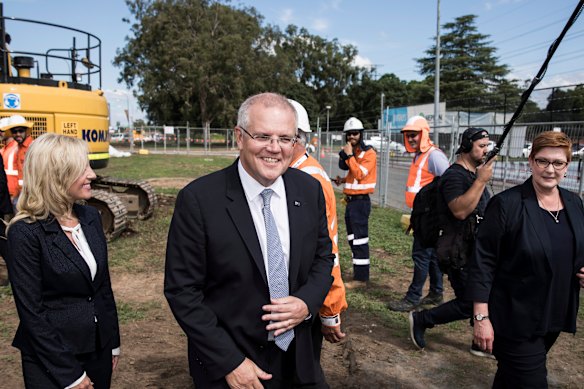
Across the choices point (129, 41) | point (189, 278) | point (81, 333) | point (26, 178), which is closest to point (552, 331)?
point (189, 278)

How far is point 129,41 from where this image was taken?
1912 inches

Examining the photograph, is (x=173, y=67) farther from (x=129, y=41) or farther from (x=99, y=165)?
(x=99, y=165)

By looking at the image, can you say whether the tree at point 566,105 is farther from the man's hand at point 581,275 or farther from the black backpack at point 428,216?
the man's hand at point 581,275

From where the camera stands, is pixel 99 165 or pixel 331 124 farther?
pixel 331 124

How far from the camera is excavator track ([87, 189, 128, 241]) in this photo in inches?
312

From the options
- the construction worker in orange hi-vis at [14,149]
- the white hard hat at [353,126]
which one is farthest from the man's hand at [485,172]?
the construction worker in orange hi-vis at [14,149]

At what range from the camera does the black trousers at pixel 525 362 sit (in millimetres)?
2648

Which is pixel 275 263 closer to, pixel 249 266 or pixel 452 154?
pixel 249 266

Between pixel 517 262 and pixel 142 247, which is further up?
pixel 517 262

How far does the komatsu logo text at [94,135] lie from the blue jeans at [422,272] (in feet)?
18.4

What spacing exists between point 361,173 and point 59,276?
4.68 metres

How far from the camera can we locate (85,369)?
7.89 ft

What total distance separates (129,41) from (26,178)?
5134 cm

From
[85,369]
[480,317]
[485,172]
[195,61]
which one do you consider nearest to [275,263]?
[85,369]
